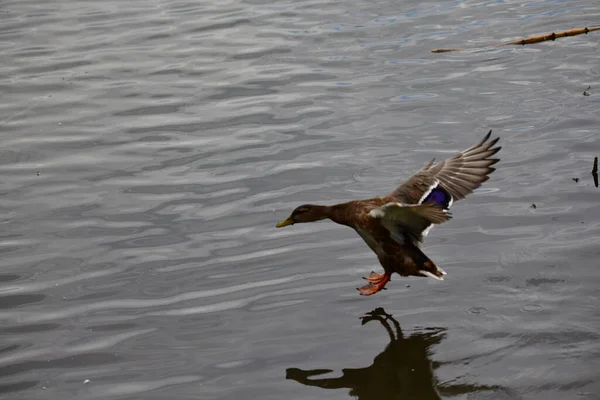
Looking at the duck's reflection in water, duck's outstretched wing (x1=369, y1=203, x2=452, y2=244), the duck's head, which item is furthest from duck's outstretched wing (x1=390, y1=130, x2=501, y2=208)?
the duck's reflection in water

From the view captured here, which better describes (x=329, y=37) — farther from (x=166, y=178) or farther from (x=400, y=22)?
(x=166, y=178)

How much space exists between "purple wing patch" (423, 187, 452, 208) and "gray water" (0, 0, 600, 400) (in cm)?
55

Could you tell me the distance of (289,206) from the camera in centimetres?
778

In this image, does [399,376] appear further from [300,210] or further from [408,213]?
[300,210]

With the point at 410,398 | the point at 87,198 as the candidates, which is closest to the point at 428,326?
the point at 410,398

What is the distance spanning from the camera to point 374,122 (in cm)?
943

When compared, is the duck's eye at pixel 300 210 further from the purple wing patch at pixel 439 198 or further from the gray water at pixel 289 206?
the purple wing patch at pixel 439 198

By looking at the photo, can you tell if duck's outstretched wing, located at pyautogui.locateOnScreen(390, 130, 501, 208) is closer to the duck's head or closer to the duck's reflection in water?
the duck's head

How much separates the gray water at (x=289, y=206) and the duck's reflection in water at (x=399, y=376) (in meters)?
0.01

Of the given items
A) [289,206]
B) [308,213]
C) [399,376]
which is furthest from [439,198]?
[289,206]

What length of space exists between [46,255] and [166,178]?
166 cm

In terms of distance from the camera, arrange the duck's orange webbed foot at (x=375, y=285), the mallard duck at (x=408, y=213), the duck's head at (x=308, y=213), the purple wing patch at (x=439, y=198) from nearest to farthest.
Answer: the mallard duck at (x=408, y=213) < the duck's orange webbed foot at (x=375, y=285) < the purple wing patch at (x=439, y=198) < the duck's head at (x=308, y=213)

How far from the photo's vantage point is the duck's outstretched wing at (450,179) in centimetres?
646

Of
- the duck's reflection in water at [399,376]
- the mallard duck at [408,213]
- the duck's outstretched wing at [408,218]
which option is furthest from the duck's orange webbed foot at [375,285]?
the duck's reflection in water at [399,376]
